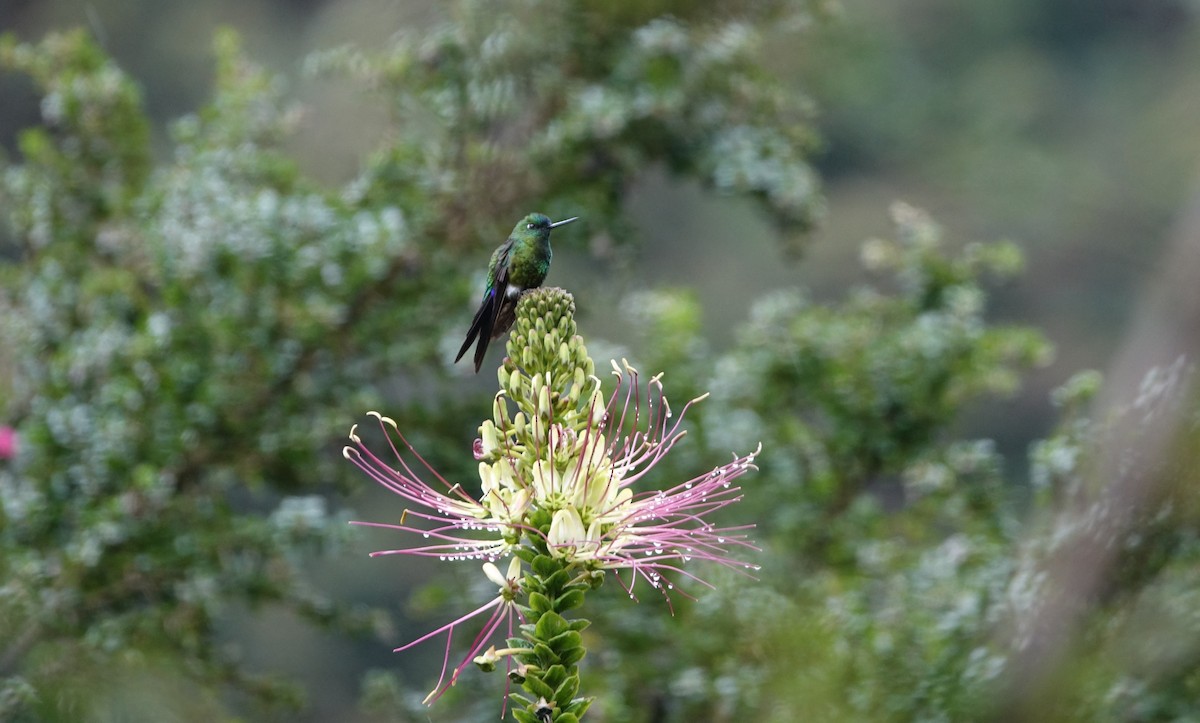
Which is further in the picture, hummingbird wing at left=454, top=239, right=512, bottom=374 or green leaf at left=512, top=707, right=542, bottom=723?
hummingbird wing at left=454, top=239, right=512, bottom=374

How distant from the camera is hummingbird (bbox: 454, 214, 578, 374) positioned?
2.25m

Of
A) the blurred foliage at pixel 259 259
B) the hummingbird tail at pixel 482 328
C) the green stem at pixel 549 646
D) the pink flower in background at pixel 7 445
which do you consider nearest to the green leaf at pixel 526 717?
the green stem at pixel 549 646

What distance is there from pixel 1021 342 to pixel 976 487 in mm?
623

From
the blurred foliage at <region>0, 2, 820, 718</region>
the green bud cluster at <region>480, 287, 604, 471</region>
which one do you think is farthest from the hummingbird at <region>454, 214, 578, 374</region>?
the blurred foliage at <region>0, 2, 820, 718</region>

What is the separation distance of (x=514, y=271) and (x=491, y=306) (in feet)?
0.36

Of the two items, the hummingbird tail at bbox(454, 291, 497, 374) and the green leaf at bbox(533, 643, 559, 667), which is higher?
the hummingbird tail at bbox(454, 291, 497, 374)

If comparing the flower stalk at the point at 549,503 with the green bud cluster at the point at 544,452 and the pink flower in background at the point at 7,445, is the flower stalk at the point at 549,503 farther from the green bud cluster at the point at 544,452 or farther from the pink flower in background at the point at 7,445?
the pink flower in background at the point at 7,445

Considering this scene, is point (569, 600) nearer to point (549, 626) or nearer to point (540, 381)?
point (549, 626)

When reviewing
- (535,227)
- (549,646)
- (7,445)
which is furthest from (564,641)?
(7,445)

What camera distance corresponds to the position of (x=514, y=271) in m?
2.33

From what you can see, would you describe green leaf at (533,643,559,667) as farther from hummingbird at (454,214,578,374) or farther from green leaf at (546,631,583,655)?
hummingbird at (454,214,578,374)

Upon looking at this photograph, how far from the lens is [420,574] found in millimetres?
13453

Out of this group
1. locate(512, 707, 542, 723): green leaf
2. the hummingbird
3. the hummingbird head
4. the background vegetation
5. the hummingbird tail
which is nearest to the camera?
locate(512, 707, 542, 723): green leaf

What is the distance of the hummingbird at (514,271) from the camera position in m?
2.25
